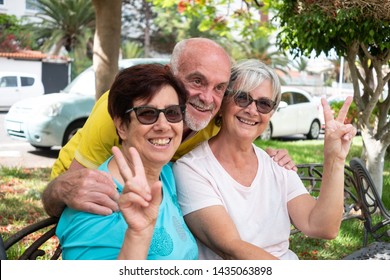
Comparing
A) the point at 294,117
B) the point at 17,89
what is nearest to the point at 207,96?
the point at 294,117

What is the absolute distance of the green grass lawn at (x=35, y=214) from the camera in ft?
15.0

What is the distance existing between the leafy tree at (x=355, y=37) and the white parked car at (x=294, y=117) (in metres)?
7.59

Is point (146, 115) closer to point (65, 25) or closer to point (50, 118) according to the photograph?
point (50, 118)

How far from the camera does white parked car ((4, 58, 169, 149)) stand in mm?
9055

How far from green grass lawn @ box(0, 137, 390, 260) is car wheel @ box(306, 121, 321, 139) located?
6.31 m

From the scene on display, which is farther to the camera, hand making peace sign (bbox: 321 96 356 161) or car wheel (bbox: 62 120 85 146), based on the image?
car wheel (bbox: 62 120 85 146)

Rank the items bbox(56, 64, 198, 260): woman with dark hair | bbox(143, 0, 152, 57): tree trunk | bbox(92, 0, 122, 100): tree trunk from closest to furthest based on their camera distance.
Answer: bbox(56, 64, 198, 260): woman with dark hair
bbox(92, 0, 122, 100): tree trunk
bbox(143, 0, 152, 57): tree trunk

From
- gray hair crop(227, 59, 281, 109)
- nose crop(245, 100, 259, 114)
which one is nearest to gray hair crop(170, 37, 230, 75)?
gray hair crop(227, 59, 281, 109)

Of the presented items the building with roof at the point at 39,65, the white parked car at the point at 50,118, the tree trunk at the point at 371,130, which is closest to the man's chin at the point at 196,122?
the tree trunk at the point at 371,130

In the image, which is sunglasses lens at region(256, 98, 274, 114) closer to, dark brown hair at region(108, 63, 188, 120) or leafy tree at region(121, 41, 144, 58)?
dark brown hair at region(108, 63, 188, 120)

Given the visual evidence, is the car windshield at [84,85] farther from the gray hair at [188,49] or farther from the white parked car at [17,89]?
the white parked car at [17,89]

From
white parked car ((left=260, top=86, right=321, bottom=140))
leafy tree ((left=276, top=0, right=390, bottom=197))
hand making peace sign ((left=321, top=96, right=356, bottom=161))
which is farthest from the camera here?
white parked car ((left=260, top=86, right=321, bottom=140))

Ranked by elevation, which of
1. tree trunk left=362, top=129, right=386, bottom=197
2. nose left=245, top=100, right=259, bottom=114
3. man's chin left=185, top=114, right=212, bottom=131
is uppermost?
nose left=245, top=100, right=259, bottom=114

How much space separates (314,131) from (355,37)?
1040 cm
